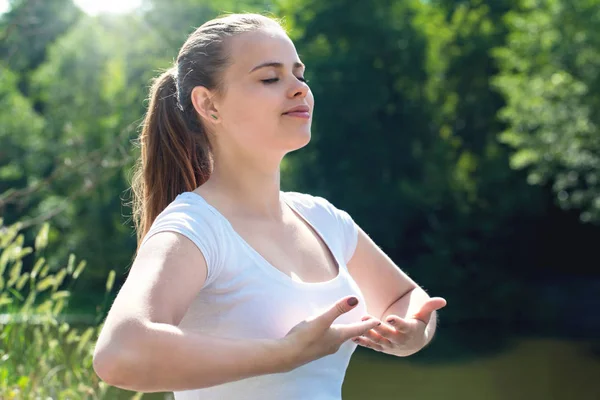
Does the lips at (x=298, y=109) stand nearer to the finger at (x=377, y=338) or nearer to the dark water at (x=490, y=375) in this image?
the finger at (x=377, y=338)

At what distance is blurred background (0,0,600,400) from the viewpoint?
1346 centimetres

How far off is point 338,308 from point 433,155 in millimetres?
16020

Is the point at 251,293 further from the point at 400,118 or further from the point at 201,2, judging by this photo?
the point at 201,2

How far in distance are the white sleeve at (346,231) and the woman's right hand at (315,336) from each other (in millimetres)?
401

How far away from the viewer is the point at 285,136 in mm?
1403

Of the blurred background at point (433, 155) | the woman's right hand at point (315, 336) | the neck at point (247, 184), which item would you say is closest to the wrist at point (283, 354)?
the woman's right hand at point (315, 336)

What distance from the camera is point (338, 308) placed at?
3.94 ft

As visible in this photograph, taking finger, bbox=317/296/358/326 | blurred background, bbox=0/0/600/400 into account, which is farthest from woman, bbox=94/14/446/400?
blurred background, bbox=0/0/600/400

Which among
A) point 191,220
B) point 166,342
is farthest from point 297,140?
point 166,342

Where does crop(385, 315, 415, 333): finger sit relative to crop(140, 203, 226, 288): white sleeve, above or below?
below

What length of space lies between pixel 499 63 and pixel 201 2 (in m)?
9.35

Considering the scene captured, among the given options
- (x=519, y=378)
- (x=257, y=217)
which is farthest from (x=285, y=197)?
(x=519, y=378)

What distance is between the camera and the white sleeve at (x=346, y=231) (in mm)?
1616

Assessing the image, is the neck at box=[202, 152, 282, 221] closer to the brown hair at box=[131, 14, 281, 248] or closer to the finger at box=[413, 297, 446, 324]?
the brown hair at box=[131, 14, 281, 248]
